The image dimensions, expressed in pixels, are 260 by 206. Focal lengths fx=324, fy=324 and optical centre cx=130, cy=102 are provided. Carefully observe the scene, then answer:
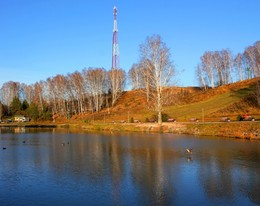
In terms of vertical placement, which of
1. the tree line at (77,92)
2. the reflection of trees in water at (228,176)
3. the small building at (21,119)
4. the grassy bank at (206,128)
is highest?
the tree line at (77,92)

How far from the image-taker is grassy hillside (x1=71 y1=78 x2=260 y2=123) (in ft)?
232

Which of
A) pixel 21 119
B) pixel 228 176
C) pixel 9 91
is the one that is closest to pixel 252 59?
pixel 21 119

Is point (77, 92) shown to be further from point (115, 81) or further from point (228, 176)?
point (228, 176)

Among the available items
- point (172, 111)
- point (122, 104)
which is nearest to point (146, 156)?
point (172, 111)

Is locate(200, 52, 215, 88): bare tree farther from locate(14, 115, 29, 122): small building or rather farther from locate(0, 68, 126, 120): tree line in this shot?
locate(14, 115, 29, 122): small building

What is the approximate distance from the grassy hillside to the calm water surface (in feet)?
117

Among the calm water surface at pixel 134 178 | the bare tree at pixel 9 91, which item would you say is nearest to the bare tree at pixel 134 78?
the bare tree at pixel 9 91

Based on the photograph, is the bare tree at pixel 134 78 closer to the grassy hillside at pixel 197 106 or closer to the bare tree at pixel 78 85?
the grassy hillside at pixel 197 106

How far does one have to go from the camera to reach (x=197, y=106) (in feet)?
279

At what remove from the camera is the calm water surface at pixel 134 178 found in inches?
643

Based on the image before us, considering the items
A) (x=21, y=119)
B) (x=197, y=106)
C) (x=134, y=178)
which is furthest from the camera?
(x=21, y=119)

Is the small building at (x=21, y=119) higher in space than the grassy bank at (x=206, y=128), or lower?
higher

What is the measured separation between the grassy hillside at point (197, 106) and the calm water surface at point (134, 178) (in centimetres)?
3561

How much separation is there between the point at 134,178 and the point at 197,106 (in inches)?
2625
